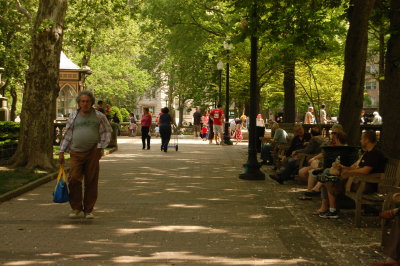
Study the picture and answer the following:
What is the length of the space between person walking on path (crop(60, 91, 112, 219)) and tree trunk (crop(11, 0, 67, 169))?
274 inches

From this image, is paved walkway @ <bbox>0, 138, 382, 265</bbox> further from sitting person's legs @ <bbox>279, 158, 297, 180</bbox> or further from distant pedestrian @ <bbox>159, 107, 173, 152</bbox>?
distant pedestrian @ <bbox>159, 107, 173, 152</bbox>

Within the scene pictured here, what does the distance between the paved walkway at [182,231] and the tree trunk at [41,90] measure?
2942 millimetres

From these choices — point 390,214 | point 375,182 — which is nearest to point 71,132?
point 375,182

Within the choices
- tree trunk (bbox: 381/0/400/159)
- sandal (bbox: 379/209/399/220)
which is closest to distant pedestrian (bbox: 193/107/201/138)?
tree trunk (bbox: 381/0/400/159)

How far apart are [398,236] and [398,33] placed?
552cm

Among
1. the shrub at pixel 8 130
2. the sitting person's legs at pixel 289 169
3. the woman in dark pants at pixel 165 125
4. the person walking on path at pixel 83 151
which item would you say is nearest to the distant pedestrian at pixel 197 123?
the woman in dark pants at pixel 165 125

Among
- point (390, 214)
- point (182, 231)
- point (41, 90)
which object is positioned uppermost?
point (41, 90)

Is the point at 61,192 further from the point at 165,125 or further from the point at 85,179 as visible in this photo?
the point at 165,125

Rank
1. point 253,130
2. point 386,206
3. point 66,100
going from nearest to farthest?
point 386,206 < point 253,130 < point 66,100

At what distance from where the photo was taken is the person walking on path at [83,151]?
30.2 ft

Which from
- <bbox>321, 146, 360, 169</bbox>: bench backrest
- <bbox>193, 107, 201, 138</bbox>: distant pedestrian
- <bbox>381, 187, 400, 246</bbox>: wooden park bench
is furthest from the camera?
<bbox>193, 107, 201, 138</bbox>: distant pedestrian

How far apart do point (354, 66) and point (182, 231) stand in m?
7.26

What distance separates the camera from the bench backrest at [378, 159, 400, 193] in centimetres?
788

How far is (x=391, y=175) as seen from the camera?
27.3ft
